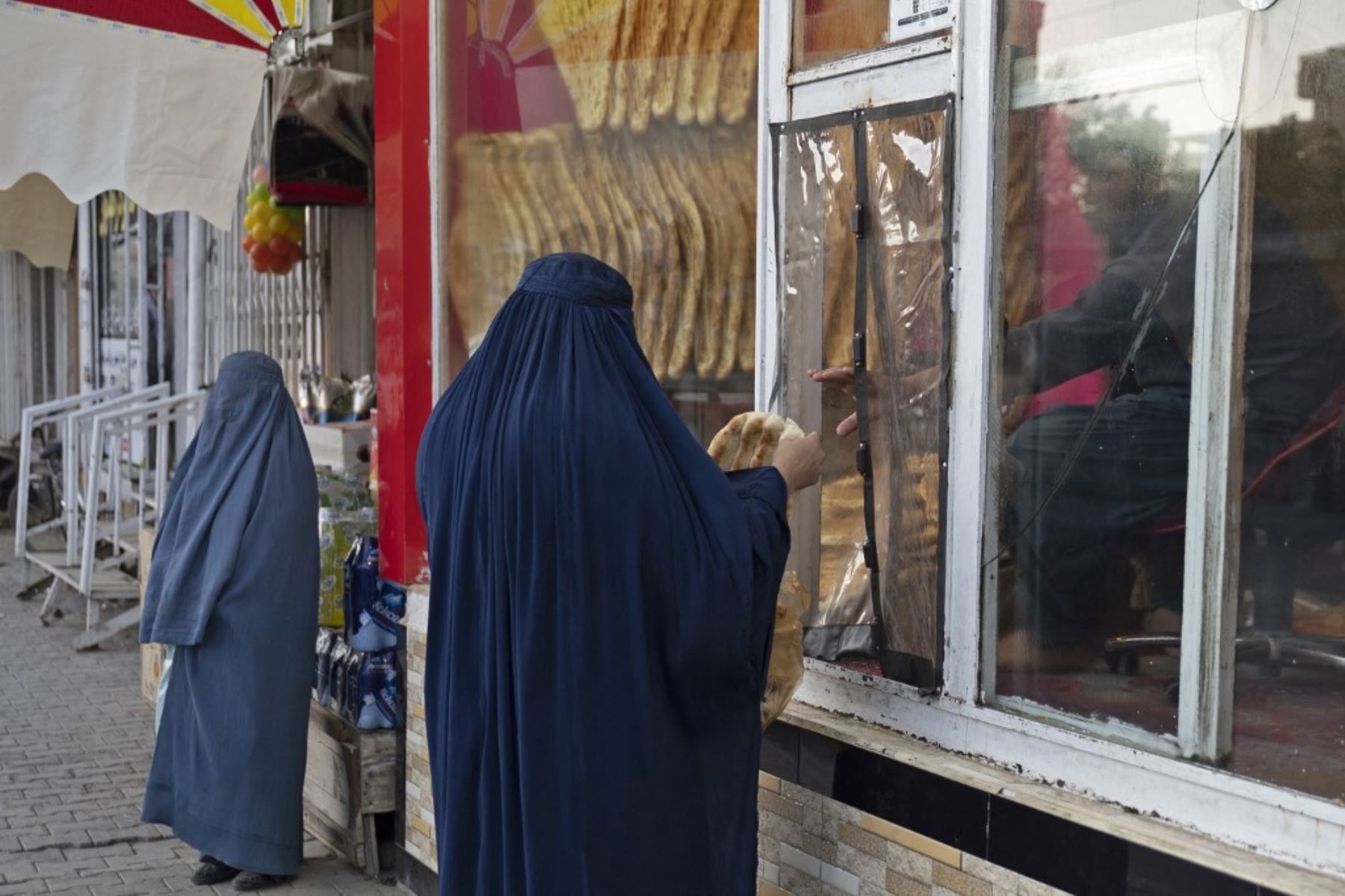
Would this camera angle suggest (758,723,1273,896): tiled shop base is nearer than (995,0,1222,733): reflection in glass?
Yes

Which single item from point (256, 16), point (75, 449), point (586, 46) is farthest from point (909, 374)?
point (75, 449)

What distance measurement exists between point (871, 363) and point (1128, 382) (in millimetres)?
672

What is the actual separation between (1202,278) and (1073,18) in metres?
0.57

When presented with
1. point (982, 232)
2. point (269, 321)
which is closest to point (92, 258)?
point (269, 321)

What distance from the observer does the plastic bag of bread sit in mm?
2967

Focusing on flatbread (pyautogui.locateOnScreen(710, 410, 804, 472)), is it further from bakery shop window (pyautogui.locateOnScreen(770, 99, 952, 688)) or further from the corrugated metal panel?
the corrugated metal panel

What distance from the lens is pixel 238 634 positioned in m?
4.89

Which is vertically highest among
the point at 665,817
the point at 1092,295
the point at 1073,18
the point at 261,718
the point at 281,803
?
the point at 1073,18

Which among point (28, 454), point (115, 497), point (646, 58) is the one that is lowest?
point (115, 497)

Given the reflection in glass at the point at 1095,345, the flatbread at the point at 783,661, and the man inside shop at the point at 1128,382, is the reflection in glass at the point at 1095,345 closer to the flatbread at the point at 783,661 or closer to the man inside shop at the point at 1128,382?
the man inside shop at the point at 1128,382

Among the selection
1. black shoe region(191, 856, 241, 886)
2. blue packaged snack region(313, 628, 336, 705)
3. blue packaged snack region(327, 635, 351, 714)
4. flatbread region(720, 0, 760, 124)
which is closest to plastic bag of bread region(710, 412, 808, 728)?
flatbread region(720, 0, 760, 124)

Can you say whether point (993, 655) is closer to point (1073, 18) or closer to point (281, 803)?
point (1073, 18)

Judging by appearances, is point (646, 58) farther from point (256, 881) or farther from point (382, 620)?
point (256, 881)

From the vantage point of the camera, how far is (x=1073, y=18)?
267 centimetres
